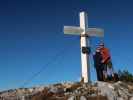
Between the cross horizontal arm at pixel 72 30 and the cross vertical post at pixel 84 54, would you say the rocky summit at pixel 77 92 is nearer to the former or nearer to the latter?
the cross vertical post at pixel 84 54

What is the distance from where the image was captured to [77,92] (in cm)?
2052

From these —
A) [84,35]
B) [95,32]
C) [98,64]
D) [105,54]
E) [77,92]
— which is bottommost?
[77,92]

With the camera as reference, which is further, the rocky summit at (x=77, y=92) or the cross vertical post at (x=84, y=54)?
the cross vertical post at (x=84, y=54)

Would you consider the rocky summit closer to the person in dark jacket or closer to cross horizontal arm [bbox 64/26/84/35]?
the person in dark jacket

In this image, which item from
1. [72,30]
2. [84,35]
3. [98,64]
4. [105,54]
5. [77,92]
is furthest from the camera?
[84,35]

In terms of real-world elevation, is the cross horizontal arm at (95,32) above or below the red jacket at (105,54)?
above

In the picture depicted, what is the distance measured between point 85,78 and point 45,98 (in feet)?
12.0

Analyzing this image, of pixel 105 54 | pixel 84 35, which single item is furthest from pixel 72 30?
pixel 105 54

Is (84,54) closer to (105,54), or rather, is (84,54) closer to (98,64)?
(98,64)


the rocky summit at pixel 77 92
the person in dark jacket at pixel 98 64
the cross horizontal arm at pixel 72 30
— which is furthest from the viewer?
the cross horizontal arm at pixel 72 30

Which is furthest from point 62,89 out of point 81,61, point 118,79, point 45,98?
point 118,79

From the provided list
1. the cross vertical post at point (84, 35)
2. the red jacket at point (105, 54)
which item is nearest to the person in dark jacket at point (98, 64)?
the red jacket at point (105, 54)

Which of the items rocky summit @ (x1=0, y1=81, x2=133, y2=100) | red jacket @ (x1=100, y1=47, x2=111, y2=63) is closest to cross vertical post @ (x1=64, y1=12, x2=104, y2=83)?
red jacket @ (x1=100, y1=47, x2=111, y2=63)

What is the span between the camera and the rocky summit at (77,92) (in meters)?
20.0
